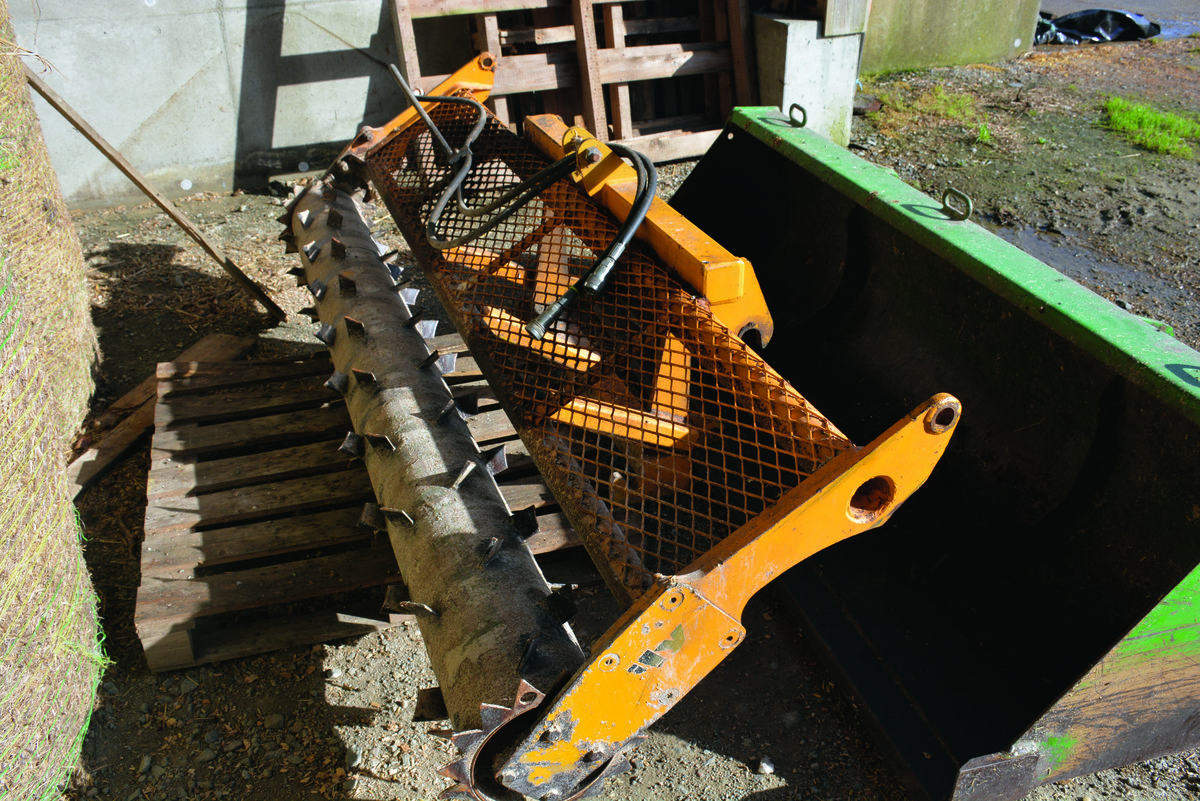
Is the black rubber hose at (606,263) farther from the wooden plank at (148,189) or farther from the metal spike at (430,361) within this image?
the wooden plank at (148,189)

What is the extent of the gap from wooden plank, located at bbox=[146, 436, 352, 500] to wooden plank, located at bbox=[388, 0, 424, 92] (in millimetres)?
2765

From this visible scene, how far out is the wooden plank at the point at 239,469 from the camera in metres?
2.81

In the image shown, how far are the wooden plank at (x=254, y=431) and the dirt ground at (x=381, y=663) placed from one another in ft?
0.92

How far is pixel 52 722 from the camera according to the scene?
2.02 metres

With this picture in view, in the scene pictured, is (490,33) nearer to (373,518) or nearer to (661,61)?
(661,61)

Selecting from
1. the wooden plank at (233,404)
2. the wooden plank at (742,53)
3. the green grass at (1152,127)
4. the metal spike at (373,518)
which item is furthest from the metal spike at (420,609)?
the green grass at (1152,127)

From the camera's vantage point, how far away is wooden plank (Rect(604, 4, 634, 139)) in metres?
5.12

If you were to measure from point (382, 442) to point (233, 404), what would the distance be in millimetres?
1417

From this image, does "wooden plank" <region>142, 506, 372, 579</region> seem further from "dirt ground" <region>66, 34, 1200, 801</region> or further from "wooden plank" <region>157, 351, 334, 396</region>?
"wooden plank" <region>157, 351, 334, 396</region>

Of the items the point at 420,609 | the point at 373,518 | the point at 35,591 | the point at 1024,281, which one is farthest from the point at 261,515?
the point at 1024,281

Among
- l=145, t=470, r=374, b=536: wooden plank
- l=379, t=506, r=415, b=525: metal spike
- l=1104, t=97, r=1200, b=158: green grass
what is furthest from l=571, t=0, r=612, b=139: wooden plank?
l=379, t=506, r=415, b=525: metal spike

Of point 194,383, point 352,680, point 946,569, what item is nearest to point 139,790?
point 352,680

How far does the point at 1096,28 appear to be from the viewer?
7.50 meters

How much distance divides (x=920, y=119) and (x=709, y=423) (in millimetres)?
4966
